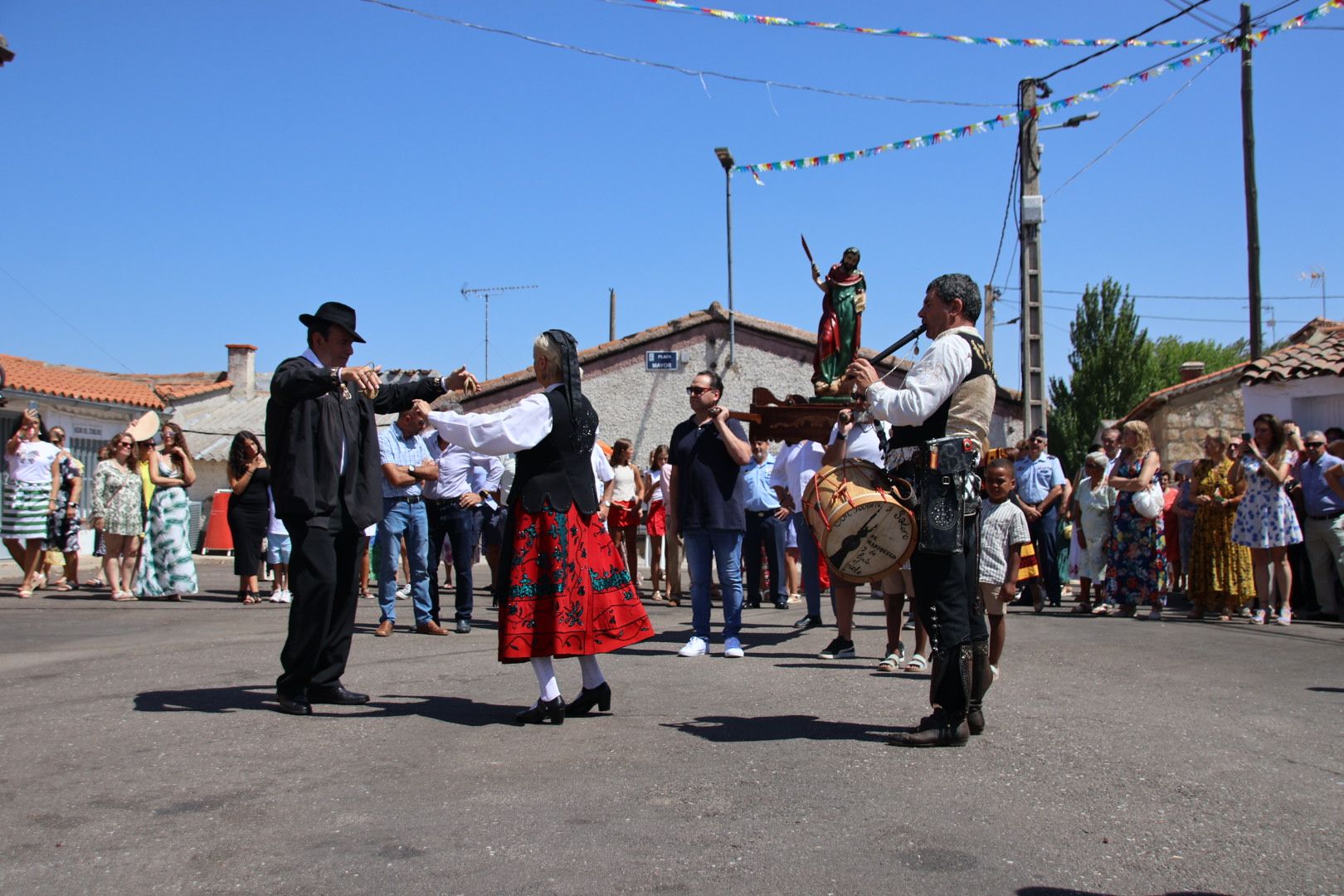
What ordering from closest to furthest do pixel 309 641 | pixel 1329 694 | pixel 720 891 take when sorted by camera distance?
pixel 720 891 < pixel 309 641 < pixel 1329 694

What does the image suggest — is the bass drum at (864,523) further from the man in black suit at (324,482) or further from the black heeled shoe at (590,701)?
the man in black suit at (324,482)

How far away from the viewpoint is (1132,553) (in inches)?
505

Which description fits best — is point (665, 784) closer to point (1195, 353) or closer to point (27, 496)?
point (27, 496)

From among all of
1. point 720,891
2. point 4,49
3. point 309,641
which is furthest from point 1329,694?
point 4,49

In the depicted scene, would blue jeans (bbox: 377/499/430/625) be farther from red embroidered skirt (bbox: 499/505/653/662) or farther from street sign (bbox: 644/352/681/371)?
street sign (bbox: 644/352/681/371)

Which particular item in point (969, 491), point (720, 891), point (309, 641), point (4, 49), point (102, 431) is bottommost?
point (720, 891)

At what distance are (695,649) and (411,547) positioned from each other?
2865mm

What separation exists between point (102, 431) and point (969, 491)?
2429cm

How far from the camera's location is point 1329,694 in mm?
7164

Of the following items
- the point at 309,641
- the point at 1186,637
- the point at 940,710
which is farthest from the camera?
the point at 1186,637

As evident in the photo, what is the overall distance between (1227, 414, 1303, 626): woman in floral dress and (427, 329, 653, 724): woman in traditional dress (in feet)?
26.6

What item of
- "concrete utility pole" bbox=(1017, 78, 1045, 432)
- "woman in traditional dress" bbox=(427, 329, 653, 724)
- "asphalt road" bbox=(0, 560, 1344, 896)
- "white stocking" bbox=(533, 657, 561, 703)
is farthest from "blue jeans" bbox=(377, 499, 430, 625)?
"concrete utility pole" bbox=(1017, 78, 1045, 432)

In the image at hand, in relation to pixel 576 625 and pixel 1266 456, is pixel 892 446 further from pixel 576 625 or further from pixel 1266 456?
pixel 1266 456

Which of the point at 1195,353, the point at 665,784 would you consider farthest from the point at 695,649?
the point at 1195,353
